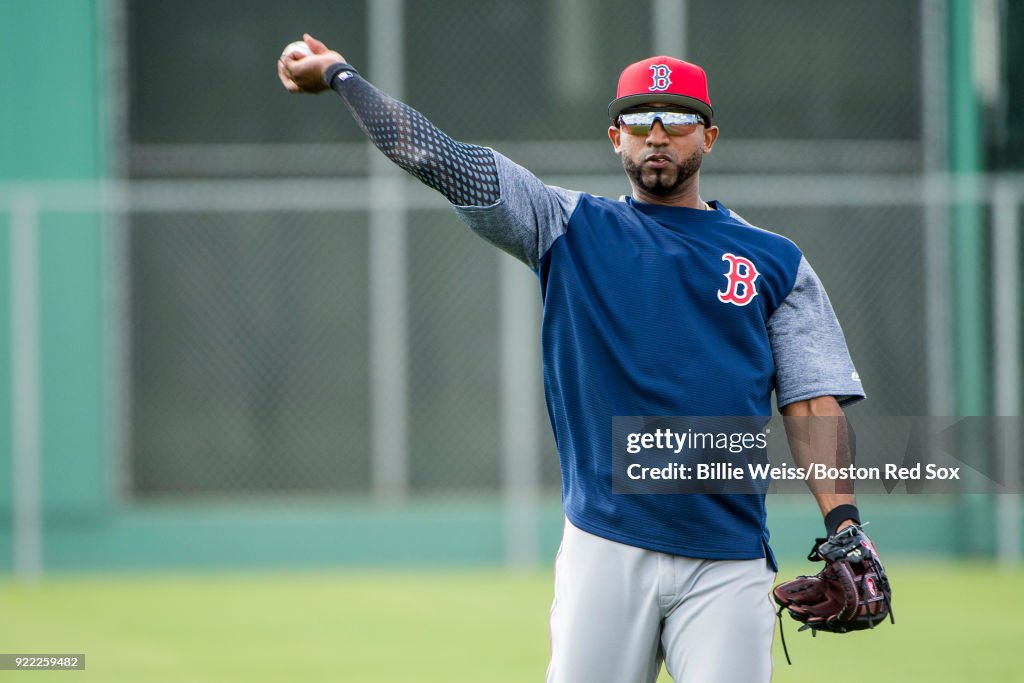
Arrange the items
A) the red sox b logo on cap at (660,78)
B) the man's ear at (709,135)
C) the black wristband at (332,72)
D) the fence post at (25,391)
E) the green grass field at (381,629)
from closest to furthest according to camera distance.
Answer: the black wristband at (332,72), the red sox b logo on cap at (660,78), the man's ear at (709,135), the green grass field at (381,629), the fence post at (25,391)

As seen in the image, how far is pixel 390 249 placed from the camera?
1093cm

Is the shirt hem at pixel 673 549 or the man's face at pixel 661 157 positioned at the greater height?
the man's face at pixel 661 157

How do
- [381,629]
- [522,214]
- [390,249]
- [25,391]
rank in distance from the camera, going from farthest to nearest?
1. [390,249]
2. [25,391]
3. [381,629]
4. [522,214]

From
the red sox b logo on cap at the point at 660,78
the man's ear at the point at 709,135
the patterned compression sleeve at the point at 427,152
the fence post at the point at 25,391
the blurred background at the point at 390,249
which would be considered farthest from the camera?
the blurred background at the point at 390,249

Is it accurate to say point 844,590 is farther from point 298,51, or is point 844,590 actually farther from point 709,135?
point 298,51

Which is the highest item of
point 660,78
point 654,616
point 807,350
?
point 660,78

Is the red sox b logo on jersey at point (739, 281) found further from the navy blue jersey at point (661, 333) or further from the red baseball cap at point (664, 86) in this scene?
the red baseball cap at point (664, 86)

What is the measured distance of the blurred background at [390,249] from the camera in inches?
418

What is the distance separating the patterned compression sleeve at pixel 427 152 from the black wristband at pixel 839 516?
1180 millimetres

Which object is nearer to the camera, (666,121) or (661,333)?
(661,333)

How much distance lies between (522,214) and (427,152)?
11.6 inches

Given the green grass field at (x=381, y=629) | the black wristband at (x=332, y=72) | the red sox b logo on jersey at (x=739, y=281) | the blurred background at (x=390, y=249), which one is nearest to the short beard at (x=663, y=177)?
the red sox b logo on jersey at (x=739, y=281)

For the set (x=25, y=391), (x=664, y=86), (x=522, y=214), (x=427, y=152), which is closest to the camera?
(x=427, y=152)

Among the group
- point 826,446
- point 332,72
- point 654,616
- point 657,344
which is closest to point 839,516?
point 826,446
